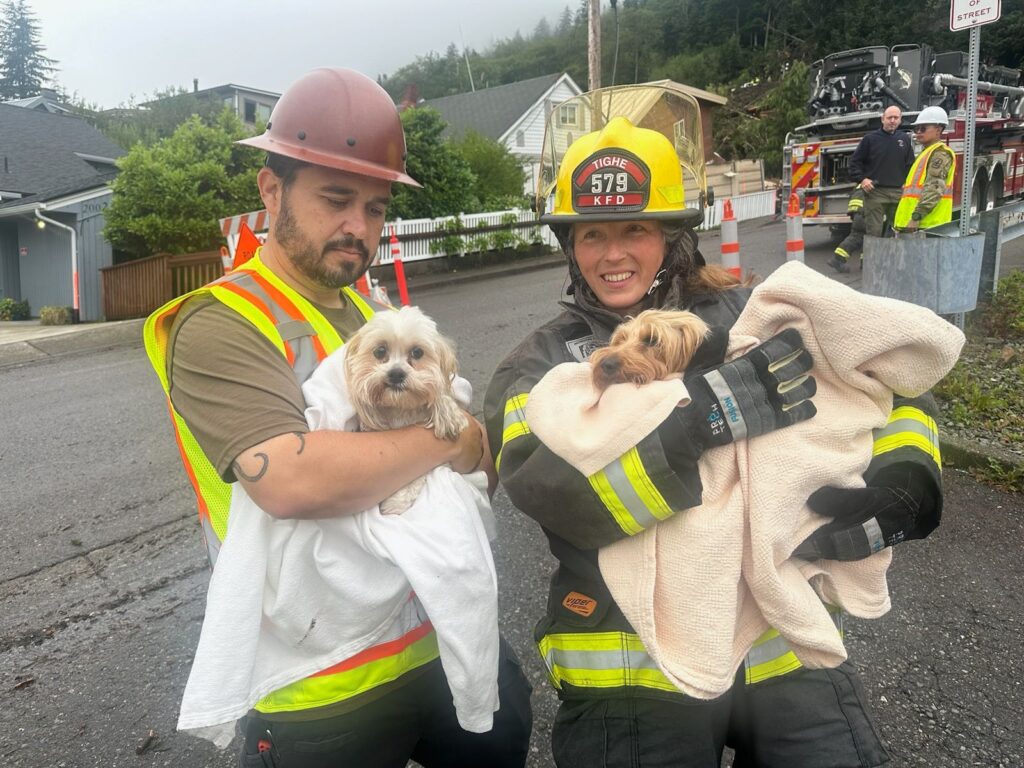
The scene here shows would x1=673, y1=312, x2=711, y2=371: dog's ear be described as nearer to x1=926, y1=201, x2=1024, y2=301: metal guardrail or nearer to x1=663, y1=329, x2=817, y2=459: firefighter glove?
x1=663, y1=329, x2=817, y2=459: firefighter glove

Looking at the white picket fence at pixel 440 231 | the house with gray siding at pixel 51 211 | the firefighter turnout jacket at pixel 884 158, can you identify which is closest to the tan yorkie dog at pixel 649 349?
the firefighter turnout jacket at pixel 884 158

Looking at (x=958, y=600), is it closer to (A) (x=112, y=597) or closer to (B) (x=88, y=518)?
(A) (x=112, y=597)

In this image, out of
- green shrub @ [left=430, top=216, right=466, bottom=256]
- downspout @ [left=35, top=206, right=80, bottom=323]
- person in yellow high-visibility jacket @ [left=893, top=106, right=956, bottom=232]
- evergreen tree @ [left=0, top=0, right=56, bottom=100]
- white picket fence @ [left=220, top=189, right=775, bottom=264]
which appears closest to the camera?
person in yellow high-visibility jacket @ [left=893, top=106, right=956, bottom=232]

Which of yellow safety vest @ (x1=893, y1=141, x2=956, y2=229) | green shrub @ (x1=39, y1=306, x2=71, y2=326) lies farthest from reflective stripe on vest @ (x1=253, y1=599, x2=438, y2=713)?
green shrub @ (x1=39, y1=306, x2=71, y2=326)

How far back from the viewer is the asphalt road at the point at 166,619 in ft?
8.59

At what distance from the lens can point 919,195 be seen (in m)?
9.61

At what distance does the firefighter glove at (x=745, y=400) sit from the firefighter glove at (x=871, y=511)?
202 mm

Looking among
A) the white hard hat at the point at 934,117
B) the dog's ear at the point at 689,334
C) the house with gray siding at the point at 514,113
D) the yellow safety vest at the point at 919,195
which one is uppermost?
the house with gray siding at the point at 514,113

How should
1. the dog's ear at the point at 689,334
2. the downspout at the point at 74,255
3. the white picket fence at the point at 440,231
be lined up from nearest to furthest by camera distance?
the dog's ear at the point at 689,334 → the downspout at the point at 74,255 → the white picket fence at the point at 440,231

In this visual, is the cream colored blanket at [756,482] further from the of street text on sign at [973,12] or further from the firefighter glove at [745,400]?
the of street text on sign at [973,12]

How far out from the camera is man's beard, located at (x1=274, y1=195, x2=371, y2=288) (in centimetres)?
182

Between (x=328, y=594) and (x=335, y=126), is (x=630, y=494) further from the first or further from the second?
(x=335, y=126)

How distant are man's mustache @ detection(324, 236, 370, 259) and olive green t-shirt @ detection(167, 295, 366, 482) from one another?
0.33 m

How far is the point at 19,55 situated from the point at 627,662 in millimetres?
97226
